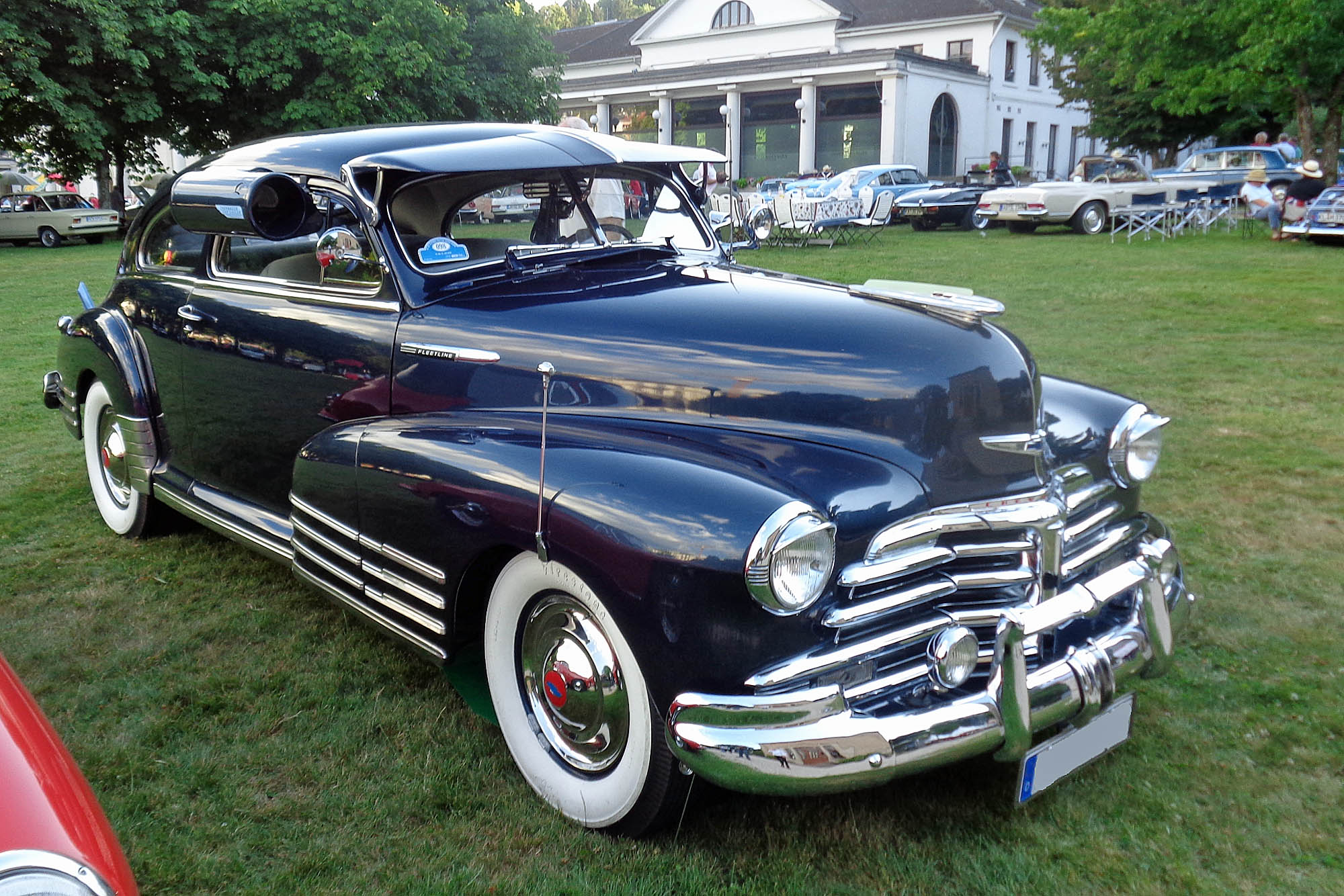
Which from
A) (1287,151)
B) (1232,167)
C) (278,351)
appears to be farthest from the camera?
(1287,151)

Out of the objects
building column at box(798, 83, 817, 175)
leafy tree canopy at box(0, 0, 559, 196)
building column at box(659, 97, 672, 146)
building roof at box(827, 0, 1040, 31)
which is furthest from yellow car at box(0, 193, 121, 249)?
building roof at box(827, 0, 1040, 31)

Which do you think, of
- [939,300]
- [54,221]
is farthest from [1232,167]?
[54,221]

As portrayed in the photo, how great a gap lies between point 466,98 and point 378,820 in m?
27.8

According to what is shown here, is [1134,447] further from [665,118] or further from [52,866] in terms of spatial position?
[665,118]

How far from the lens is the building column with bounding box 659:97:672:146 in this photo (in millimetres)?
45688

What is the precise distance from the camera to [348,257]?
3.55 m

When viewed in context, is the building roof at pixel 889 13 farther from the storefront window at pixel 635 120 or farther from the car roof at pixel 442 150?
the car roof at pixel 442 150

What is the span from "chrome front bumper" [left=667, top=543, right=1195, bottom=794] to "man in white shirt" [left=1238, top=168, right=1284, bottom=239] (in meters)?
19.4

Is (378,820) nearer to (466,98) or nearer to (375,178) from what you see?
(375,178)

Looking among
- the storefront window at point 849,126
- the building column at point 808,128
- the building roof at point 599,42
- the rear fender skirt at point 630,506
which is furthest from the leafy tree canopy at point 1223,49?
the building roof at point 599,42

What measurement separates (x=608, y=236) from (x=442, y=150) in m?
0.72

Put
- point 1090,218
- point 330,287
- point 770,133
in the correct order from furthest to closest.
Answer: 1. point 770,133
2. point 1090,218
3. point 330,287

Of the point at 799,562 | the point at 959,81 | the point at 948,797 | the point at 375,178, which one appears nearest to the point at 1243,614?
the point at 948,797

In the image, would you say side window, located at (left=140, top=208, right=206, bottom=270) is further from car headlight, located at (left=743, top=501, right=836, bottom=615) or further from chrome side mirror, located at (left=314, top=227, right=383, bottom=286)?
Answer: car headlight, located at (left=743, top=501, right=836, bottom=615)
